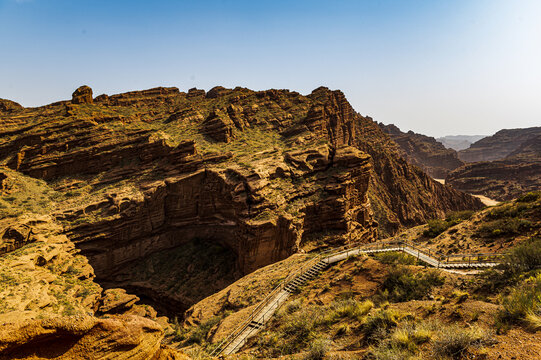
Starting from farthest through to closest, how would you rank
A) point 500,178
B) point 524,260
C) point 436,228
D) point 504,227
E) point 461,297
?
point 500,178 → point 436,228 → point 504,227 → point 524,260 → point 461,297

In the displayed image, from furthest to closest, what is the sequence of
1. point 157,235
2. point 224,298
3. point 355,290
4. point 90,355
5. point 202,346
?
point 157,235, point 224,298, point 355,290, point 202,346, point 90,355

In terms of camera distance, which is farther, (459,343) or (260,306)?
(260,306)

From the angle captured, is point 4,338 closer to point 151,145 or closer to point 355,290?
point 355,290

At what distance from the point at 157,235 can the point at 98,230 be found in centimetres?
644

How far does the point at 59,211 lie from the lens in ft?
87.2

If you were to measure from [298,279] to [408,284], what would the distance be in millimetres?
7029

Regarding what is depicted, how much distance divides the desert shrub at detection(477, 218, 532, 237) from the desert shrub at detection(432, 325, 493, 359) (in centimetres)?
1641

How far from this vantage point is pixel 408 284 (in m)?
12.1

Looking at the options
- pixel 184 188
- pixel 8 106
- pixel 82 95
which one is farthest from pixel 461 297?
pixel 8 106

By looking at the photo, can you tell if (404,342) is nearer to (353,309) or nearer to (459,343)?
(459,343)

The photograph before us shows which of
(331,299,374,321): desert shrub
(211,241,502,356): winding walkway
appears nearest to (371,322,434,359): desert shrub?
(331,299,374,321): desert shrub

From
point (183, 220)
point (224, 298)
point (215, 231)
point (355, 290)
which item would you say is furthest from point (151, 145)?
point (355, 290)

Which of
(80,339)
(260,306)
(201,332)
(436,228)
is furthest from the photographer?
(436,228)

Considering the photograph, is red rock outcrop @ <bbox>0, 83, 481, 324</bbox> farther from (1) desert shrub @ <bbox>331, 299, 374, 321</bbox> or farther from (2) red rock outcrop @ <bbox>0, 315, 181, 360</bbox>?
(2) red rock outcrop @ <bbox>0, 315, 181, 360</bbox>
